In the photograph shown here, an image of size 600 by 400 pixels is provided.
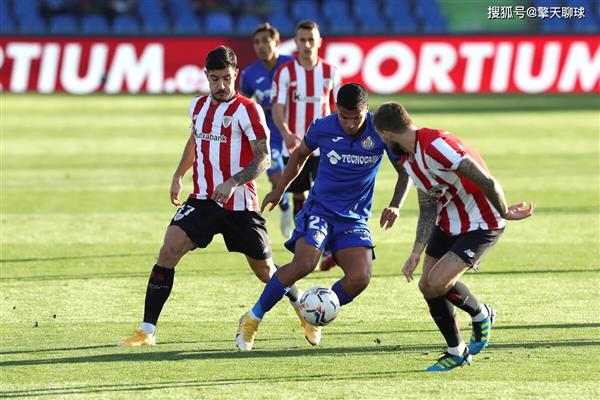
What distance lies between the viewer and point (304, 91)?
1201 centimetres

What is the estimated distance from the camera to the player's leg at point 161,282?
8375 millimetres

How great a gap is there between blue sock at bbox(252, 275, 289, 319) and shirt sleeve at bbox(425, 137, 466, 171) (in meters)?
1.42

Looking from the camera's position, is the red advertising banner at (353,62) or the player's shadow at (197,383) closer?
the player's shadow at (197,383)

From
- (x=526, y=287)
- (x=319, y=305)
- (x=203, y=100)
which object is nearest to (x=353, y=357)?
(x=319, y=305)

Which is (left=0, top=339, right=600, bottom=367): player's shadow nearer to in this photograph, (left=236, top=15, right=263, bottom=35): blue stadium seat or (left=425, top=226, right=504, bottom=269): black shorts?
(left=425, top=226, right=504, bottom=269): black shorts

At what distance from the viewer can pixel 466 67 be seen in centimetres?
3173

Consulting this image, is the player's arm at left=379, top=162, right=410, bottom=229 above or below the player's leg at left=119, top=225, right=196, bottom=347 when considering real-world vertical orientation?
above

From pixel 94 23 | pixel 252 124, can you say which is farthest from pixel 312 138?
pixel 94 23

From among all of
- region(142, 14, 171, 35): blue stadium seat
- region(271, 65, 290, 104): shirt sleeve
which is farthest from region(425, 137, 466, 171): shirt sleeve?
region(142, 14, 171, 35): blue stadium seat

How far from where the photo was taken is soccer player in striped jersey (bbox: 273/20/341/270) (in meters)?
11.8

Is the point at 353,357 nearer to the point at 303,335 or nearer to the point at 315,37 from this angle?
the point at 303,335

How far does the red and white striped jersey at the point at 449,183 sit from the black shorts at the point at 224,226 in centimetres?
133

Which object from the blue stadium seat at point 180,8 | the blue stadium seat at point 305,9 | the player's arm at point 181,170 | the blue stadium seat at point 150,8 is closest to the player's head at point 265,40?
the player's arm at point 181,170

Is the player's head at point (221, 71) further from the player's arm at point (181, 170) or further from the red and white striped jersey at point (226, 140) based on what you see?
the player's arm at point (181, 170)
